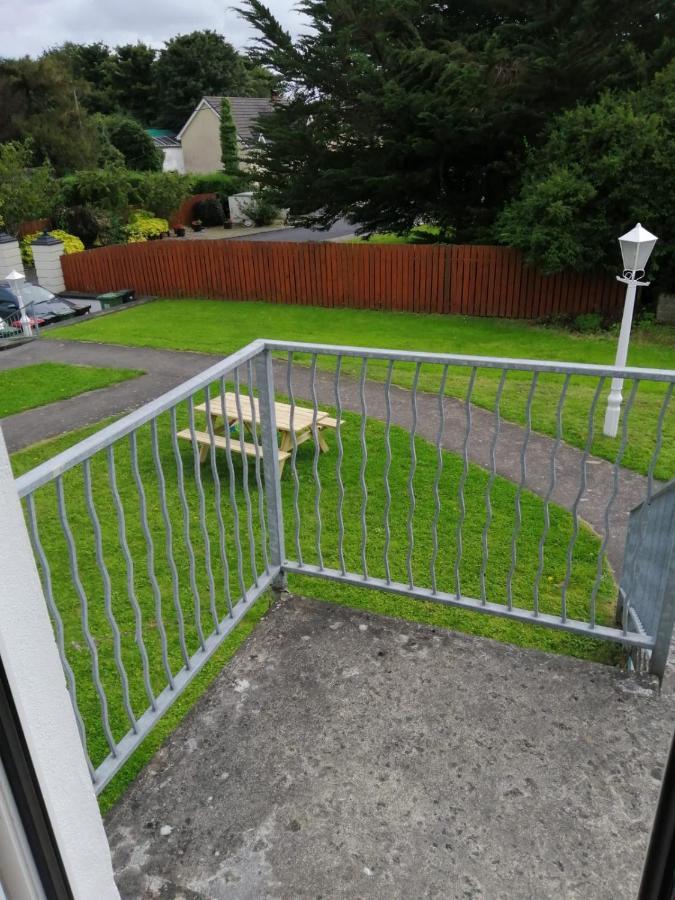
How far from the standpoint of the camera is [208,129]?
141 ft

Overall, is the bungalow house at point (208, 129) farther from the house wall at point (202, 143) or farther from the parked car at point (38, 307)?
the parked car at point (38, 307)

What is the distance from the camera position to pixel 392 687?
9.60 ft

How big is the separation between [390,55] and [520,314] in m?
6.55

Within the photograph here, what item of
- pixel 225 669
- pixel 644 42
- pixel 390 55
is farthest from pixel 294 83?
pixel 225 669

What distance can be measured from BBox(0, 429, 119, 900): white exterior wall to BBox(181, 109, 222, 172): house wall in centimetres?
4620

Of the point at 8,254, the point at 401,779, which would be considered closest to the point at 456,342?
the point at 401,779

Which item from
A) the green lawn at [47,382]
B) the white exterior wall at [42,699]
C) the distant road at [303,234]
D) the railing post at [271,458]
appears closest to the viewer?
the white exterior wall at [42,699]

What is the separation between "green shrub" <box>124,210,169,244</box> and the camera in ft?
83.9

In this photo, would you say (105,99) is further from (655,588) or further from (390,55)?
(655,588)

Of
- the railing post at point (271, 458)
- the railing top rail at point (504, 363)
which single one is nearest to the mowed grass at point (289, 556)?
the railing post at point (271, 458)

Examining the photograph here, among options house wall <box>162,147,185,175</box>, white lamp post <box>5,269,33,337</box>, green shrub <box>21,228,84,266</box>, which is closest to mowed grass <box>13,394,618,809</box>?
white lamp post <box>5,269,33,337</box>

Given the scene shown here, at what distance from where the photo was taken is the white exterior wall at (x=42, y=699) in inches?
48.6

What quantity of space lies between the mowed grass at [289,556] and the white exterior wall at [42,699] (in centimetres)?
112

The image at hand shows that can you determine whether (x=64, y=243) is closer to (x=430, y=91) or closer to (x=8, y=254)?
(x=8, y=254)
